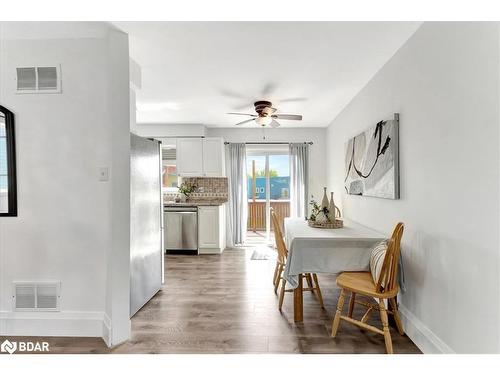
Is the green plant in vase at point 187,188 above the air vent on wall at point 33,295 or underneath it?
above

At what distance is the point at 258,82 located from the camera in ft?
10.6

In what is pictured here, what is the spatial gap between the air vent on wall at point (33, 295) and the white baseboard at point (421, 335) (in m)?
2.84

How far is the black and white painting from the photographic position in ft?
8.00

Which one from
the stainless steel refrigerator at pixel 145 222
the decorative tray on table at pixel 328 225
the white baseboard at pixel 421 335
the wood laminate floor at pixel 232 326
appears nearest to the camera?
the white baseboard at pixel 421 335

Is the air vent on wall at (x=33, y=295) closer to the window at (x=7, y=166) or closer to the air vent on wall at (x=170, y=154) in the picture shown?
the window at (x=7, y=166)

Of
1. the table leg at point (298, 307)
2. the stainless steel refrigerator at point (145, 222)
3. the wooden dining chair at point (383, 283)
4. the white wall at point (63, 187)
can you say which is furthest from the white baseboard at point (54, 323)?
the wooden dining chair at point (383, 283)

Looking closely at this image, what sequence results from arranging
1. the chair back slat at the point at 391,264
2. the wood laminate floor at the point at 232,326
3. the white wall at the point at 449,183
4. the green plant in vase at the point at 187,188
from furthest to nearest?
the green plant in vase at the point at 187,188 → the wood laminate floor at the point at 232,326 → the chair back slat at the point at 391,264 → the white wall at the point at 449,183

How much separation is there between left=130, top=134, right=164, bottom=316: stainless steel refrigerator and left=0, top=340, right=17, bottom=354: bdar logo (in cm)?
85

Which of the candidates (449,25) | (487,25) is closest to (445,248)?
(487,25)

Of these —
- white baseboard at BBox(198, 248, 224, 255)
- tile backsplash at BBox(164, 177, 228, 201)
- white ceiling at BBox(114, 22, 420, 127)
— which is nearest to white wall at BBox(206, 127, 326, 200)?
tile backsplash at BBox(164, 177, 228, 201)

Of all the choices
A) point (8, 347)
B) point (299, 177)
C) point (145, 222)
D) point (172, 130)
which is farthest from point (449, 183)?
point (172, 130)

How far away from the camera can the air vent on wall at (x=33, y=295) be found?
2287 mm

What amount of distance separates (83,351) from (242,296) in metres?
1.53

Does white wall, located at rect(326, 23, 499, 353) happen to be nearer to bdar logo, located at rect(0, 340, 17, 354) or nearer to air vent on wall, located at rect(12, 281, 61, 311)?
air vent on wall, located at rect(12, 281, 61, 311)
